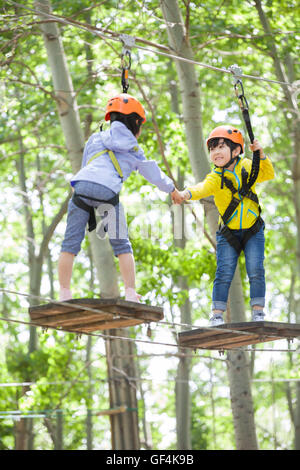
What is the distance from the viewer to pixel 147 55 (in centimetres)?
1390

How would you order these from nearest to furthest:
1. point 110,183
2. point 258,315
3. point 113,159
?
point 110,183
point 113,159
point 258,315

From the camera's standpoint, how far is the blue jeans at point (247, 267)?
5.40m

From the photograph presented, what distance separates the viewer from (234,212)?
17.9ft

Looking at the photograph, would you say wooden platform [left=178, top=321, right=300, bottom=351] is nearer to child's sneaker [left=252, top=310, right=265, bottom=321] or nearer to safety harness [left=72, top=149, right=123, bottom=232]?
child's sneaker [left=252, top=310, right=265, bottom=321]

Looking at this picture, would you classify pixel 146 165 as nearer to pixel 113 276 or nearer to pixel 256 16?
pixel 113 276

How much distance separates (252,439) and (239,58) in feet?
22.4

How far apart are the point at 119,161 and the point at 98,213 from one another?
41 cm

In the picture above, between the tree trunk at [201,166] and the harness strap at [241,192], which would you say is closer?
the harness strap at [241,192]

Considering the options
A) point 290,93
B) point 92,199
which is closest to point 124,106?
point 92,199

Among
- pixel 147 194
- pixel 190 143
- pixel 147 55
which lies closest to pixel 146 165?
pixel 190 143

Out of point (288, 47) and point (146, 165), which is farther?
point (288, 47)

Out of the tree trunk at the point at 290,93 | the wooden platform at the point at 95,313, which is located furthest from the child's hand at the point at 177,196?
the tree trunk at the point at 290,93

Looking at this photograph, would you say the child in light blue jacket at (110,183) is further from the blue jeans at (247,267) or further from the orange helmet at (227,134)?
the blue jeans at (247,267)

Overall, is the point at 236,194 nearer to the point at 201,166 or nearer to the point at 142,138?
the point at 201,166
